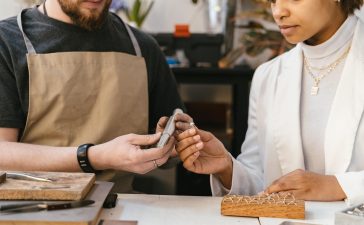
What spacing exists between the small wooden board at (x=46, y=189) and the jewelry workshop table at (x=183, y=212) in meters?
0.08

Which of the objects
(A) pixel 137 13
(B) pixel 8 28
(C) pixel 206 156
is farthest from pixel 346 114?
(A) pixel 137 13

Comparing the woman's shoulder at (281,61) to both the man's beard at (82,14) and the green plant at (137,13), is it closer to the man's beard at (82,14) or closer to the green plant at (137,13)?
the man's beard at (82,14)

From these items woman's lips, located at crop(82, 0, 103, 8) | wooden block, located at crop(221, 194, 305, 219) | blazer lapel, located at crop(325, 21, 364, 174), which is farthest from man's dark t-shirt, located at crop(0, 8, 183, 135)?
wooden block, located at crop(221, 194, 305, 219)

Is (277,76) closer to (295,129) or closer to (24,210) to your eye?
(295,129)

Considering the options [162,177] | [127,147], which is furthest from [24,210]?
[162,177]

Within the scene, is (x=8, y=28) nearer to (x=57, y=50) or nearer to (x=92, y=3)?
(x=57, y=50)

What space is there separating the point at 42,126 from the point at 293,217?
2.80 feet

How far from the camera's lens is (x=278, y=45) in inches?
109

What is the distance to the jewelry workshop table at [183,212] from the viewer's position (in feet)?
3.59

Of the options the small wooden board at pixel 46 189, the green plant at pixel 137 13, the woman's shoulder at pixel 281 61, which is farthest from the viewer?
the green plant at pixel 137 13

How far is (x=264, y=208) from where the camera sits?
1.12m

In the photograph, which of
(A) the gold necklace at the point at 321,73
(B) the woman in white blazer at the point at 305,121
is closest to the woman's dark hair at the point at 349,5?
(B) the woman in white blazer at the point at 305,121

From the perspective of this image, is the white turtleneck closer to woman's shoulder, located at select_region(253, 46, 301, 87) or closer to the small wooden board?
woman's shoulder, located at select_region(253, 46, 301, 87)

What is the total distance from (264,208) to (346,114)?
20.1 inches
